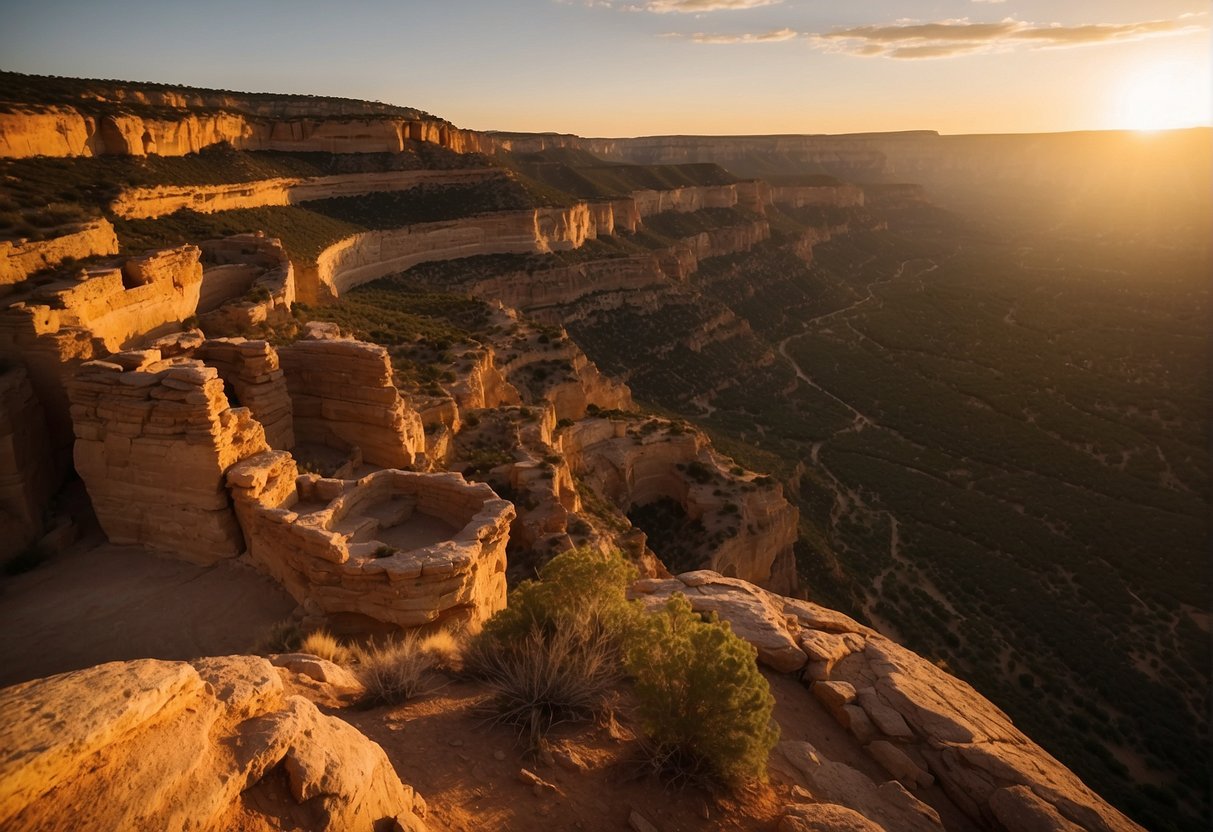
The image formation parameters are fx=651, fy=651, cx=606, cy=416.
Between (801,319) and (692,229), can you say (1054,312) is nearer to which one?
(801,319)

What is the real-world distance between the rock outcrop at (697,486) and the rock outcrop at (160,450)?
16.5m

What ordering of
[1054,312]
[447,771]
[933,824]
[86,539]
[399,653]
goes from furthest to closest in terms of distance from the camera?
[1054,312] → [86,539] → [399,653] → [933,824] → [447,771]

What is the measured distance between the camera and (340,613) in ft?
38.4

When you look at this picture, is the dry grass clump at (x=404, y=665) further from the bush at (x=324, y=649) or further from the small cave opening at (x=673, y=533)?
the small cave opening at (x=673, y=533)

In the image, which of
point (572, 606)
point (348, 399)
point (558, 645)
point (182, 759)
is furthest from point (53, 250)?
point (182, 759)

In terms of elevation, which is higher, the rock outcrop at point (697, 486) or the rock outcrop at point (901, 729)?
the rock outcrop at point (901, 729)

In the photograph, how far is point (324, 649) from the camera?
1047 cm

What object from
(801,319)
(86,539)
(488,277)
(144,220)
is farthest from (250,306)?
(801,319)

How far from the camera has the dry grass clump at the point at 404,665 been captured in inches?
360

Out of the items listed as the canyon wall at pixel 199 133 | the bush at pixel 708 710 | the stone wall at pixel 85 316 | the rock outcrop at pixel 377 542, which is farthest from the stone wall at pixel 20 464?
the canyon wall at pixel 199 133

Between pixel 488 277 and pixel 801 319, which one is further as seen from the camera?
pixel 801 319

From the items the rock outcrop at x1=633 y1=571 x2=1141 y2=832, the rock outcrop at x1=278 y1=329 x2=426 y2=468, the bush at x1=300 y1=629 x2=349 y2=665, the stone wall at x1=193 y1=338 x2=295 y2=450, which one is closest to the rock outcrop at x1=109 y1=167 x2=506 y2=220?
the rock outcrop at x1=278 y1=329 x2=426 y2=468

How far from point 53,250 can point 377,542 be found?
16.1 metres

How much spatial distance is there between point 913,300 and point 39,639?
94.5 metres
